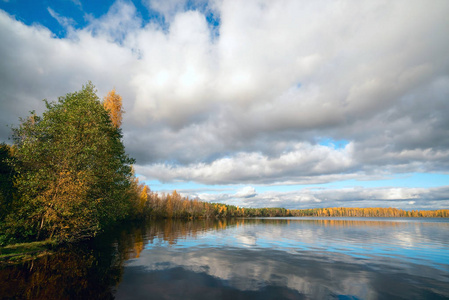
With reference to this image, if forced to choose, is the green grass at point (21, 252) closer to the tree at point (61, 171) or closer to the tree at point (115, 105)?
the tree at point (61, 171)

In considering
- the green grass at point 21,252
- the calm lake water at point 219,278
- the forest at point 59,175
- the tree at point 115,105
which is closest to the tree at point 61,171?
the forest at point 59,175

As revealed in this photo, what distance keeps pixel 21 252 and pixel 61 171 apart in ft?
29.4

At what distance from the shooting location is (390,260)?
85.3ft

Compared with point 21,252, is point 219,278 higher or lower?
lower

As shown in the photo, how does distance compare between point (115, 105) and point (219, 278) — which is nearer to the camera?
point (219, 278)

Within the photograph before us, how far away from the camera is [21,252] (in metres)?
21.3

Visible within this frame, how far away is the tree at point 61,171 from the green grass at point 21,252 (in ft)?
6.66

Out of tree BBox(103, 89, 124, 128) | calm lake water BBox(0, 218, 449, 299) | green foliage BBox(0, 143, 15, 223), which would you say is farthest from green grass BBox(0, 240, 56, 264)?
tree BBox(103, 89, 124, 128)

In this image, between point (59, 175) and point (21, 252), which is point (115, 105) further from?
point (21, 252)

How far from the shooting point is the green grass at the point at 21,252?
1966cm

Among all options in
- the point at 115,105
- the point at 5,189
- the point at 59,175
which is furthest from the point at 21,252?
the point at 115,105

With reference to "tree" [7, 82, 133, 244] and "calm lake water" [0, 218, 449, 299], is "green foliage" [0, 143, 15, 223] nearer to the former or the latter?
"tree" [7, 82, 133, 244]

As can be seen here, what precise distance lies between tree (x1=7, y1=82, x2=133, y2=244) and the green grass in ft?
6.66

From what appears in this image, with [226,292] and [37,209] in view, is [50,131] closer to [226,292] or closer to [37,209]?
[37,209]
